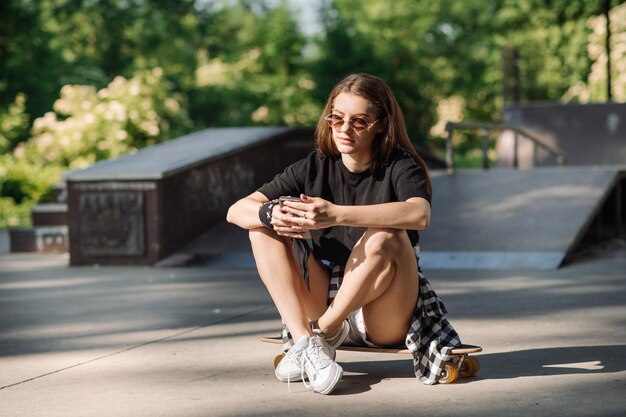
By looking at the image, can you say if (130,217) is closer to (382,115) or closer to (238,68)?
(382,115)

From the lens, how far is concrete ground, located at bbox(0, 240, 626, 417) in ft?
12.1

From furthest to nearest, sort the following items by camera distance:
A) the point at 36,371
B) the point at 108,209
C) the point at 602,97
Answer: the point at 602,97 → the point at 108,209 → the point at 36,371

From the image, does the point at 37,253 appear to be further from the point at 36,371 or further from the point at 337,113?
the point at 337,113

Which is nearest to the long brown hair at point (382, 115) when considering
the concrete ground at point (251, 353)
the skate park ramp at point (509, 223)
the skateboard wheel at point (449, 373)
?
the skateboard wheel at point (449, 373)

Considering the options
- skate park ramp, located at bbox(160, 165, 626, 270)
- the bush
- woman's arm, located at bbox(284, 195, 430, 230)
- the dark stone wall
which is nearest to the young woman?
woman's arm, located at bbox(284, 195, 430, 230)

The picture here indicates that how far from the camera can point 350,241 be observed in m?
4.05

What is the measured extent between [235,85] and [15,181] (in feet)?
56.8

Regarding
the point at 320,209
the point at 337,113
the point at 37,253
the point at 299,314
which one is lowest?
the point at 37,253

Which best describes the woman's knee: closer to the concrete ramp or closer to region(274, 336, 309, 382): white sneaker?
region(274, 336, 309, 382): white sneaker

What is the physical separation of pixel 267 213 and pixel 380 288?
21.3 inches

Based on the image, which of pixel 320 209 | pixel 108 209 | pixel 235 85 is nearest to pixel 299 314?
pixel 320 209

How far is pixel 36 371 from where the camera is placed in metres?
4.59

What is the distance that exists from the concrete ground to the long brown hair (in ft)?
3.08

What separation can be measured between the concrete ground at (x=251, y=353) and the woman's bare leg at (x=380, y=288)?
258 millimetres
